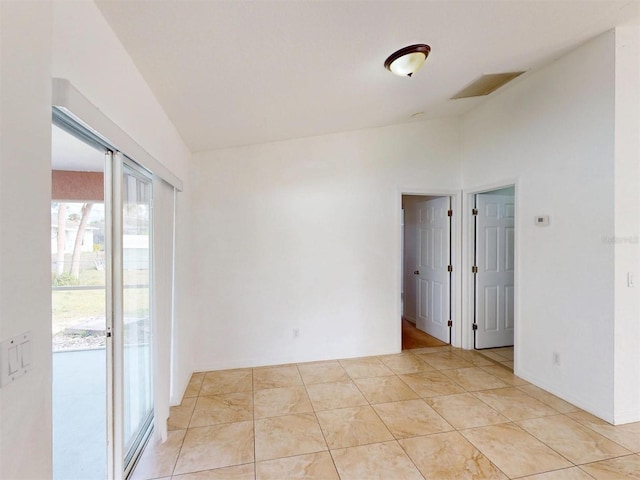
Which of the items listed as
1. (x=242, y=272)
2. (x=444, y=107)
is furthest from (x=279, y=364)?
(x=444, y=107)

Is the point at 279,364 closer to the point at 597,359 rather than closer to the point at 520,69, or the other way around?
the point at 597,359

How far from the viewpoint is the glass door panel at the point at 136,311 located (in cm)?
182

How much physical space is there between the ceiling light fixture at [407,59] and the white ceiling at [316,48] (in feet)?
0.21

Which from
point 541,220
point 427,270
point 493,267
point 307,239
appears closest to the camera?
point 541,220

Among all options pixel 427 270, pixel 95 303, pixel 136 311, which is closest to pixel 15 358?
pixel 95 303

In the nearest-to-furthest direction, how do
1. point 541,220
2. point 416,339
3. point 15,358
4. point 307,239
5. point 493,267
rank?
point 15,358 → point 541,220 → point 307,239 → point 493,267 → point 416,339

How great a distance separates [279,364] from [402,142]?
2951mm

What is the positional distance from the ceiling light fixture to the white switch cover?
2199 mm

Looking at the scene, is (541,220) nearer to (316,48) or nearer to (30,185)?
(316,48)

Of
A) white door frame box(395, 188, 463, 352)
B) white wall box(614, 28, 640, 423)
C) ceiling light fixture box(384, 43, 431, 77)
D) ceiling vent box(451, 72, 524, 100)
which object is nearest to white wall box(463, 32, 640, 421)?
white wall box(614, 28, 640, 423)

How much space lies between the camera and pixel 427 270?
173 inches

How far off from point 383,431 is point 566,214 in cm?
232

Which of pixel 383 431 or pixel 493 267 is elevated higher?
pixel 493 267

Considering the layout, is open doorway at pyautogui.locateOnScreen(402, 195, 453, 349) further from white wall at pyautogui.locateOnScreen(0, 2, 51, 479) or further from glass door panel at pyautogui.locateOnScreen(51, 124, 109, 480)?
white wall at pyautogui.locateOnScreen(0, 2, 51, 479)
